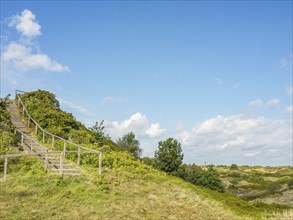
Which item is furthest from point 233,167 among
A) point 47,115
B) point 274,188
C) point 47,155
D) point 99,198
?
point 99,198

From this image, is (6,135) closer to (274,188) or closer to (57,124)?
(57,124)

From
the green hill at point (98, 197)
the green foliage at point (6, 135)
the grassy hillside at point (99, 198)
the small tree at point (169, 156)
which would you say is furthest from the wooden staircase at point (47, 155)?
the small tree at point (169, 156)

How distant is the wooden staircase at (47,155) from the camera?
21.6m

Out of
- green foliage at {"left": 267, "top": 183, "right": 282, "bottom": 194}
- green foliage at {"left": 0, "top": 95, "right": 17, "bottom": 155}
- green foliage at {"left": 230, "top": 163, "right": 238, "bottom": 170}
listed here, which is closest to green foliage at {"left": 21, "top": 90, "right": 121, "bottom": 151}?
green foliage at {"left": 0, "top": 95, "right": 17, "bottom": 155}

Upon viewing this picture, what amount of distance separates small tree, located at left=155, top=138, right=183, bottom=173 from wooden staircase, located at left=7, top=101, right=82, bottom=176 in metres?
20.1

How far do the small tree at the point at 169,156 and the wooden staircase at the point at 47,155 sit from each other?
20088 millimetres

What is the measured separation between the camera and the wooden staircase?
21591mm

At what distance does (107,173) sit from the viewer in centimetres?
2127

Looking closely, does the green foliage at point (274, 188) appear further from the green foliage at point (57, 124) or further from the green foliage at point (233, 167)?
Result: the green foliage at point (233, 167)

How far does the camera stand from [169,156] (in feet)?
169

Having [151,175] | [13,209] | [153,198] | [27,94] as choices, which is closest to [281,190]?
[27,94]

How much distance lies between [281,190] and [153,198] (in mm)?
53827

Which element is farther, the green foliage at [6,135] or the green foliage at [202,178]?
the green foliage at [202,178]

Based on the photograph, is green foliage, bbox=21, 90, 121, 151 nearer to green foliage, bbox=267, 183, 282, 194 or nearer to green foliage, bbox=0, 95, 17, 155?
green foliage, bbox=0, 95, 17, 155
